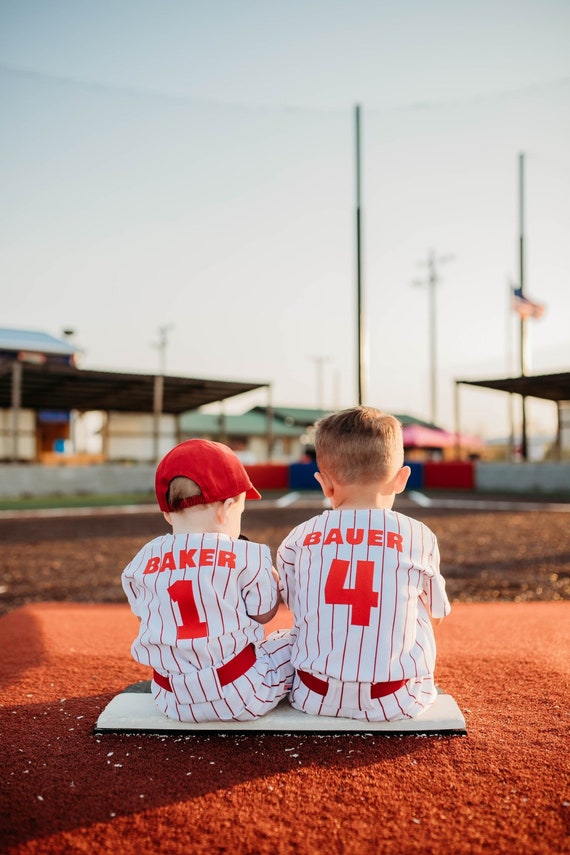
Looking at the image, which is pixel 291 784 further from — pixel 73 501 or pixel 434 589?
pixel 73 501

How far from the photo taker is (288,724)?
211cm

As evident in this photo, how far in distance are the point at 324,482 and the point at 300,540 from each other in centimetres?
20

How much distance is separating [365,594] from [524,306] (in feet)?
72.4

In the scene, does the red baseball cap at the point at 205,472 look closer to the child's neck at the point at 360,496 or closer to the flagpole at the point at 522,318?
the child's neck at the point at 360,496

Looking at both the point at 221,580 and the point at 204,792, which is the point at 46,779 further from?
the point at 221,580

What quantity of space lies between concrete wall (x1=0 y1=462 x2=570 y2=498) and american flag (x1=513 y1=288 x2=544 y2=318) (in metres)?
4.88

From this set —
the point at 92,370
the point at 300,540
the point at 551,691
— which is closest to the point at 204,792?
the point at 300,540

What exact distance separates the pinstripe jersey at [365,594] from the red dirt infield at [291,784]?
241mm

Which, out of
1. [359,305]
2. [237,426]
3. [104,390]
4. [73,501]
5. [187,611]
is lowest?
[73,501]

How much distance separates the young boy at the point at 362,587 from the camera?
2033mm

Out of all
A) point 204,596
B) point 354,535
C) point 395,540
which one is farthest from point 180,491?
point 395,540

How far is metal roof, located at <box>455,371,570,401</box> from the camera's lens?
19297mm

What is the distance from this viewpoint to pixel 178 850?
59.5 inches

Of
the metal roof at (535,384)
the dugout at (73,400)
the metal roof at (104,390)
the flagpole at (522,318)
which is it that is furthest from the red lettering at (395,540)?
the flagpole at (522,318)
